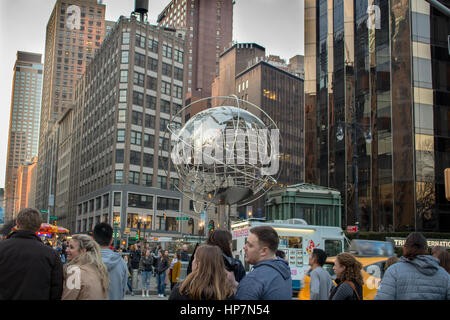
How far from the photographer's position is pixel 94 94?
289ft

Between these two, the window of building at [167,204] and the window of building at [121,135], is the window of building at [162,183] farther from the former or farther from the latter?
the window of building at [121,135]

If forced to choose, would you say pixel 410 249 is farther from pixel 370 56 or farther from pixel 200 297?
pixel 370 56

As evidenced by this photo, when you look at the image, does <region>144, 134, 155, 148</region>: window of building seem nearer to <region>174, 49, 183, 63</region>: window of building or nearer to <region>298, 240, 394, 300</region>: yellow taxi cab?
<region>174, 49, 183, 63</region>: window of building

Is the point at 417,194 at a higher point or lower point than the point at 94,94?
lower

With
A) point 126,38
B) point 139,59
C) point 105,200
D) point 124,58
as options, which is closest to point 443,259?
point 105,200

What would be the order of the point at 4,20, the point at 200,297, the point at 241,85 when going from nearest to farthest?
the point at 200,297, the point at 4,20, the point at 241,85

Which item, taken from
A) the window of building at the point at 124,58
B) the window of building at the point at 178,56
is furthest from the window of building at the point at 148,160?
the window of building at the point at 178,56

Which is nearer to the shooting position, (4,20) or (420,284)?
(420,284)

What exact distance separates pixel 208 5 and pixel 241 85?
167 ft

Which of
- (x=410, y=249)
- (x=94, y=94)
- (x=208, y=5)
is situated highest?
(x=208, y=5)

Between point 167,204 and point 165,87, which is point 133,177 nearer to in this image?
point 167,204

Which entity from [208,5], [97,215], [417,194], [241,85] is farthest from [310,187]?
[208,5]

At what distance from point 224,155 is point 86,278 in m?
9.22

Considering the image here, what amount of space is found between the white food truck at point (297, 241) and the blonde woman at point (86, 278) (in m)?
14.7
